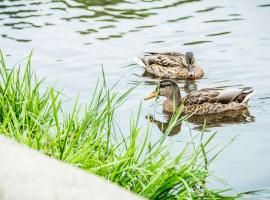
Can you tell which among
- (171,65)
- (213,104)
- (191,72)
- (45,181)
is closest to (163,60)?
(171,65)

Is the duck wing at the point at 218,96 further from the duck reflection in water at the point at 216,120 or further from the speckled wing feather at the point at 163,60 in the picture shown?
the speckled wing feather at the point at 163,60

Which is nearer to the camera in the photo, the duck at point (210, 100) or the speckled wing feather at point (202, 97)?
the duck at point (210, 100)

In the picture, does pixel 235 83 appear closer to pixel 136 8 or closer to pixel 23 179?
pixel 136 8

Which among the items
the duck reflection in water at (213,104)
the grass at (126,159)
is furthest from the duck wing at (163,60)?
the grass at (126,159)

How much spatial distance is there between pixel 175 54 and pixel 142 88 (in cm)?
116

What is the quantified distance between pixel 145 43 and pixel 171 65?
89 cm

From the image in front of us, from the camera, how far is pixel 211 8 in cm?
1451

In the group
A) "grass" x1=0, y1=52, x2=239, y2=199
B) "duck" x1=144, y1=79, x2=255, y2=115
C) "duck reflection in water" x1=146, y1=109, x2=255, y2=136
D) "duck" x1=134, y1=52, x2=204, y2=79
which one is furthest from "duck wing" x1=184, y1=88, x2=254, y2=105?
"grass" x1=0, y1=52, x2=239, y2=199

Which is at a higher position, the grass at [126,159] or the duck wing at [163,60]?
the grass at [126,159]

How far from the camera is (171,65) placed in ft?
40.0

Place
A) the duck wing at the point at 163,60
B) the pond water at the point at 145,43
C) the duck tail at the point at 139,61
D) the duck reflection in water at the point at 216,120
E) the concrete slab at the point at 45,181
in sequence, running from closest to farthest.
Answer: the concrete slab at the point at 45,181 → the duck reflection in water at the point at 216,120 → the pond water at the point at 145,43 → the duck tail at the point at 139,61 → the duck wing at the point at 163,60

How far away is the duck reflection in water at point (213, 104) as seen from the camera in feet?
32.0

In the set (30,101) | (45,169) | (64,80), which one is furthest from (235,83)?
(45,169)

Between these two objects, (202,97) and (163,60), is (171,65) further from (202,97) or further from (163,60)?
(202,97)
